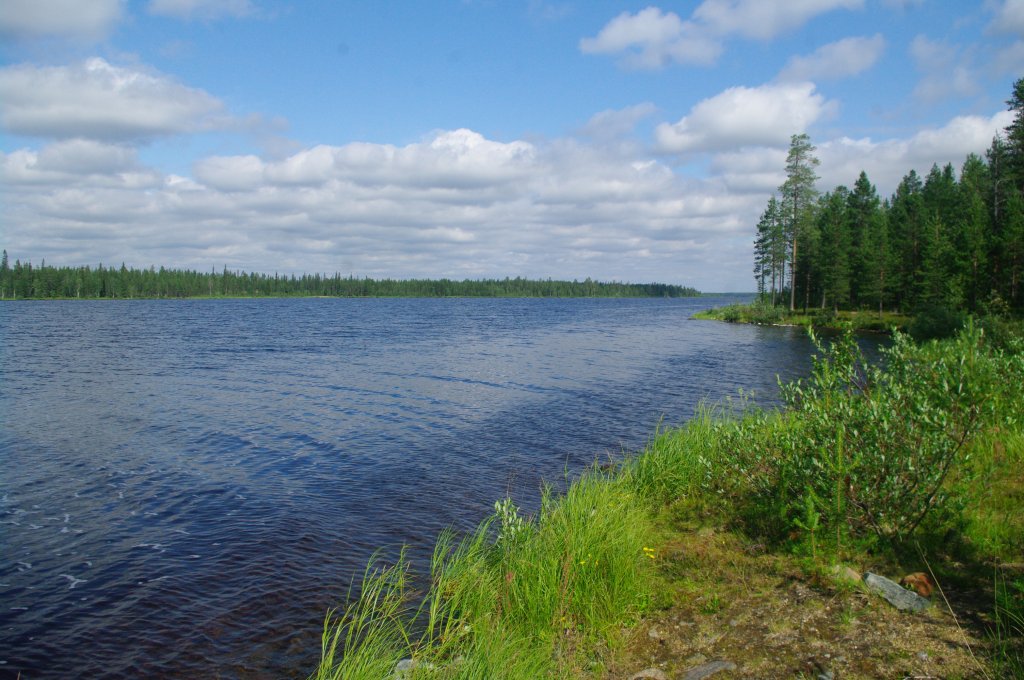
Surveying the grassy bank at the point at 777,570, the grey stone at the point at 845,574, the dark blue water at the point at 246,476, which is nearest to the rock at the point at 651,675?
the grassy bank at the point at 777,570

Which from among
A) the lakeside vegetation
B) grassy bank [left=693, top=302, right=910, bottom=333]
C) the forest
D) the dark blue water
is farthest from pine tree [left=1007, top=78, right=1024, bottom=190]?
the lakeside vegetation

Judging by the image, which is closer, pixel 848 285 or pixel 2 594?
pixel 2 594

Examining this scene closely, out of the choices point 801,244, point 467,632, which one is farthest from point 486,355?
point 801,244

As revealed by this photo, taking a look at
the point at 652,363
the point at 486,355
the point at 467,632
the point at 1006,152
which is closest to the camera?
the point at 467,632

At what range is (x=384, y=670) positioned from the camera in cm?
629

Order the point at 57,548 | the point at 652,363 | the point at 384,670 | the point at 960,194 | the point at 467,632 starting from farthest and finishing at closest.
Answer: the point at 960,194
the point at 652,363
the point at 57,548
the point at 467,632
the point at 384,670

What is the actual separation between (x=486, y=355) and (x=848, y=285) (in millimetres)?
55863

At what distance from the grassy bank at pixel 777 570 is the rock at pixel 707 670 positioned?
0.08 m

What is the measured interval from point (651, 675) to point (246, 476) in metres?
13.6

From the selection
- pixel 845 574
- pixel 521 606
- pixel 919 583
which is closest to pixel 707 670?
pixel 521 606

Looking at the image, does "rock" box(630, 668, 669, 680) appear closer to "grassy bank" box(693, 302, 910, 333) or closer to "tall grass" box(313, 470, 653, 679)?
"tall grass" box(313, 470, 653, 679)

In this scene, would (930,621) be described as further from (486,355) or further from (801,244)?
(801,244)

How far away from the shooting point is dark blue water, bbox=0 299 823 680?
9.14 meters

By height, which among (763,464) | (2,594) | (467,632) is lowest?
(2,594)
